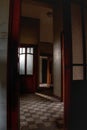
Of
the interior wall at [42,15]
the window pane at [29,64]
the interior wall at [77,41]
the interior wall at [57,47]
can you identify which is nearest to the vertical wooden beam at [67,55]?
the interior wall at [77,41]

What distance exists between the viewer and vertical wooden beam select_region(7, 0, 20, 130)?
2.18 m

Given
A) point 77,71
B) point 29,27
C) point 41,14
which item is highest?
point 41,14

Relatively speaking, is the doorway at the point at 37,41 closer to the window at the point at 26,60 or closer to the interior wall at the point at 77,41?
the window at the point at 26,60

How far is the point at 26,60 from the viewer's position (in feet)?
25.6

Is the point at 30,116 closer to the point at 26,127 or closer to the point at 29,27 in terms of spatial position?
the point at 26,127

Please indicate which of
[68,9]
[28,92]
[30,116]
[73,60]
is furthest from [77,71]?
[28,92]

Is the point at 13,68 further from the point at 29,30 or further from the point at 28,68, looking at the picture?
the point at 29,30

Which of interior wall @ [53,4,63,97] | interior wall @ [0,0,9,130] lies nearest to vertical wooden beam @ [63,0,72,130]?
interior wall @ [0,0,9,130]

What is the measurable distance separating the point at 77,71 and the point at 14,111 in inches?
44.9

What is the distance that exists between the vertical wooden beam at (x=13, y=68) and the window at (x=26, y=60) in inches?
219

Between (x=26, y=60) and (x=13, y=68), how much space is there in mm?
5608

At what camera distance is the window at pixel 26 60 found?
25.5 feet

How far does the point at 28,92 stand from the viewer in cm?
777

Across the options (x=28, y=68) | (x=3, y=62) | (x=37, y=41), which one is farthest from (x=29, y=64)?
(x=3, y=62)
